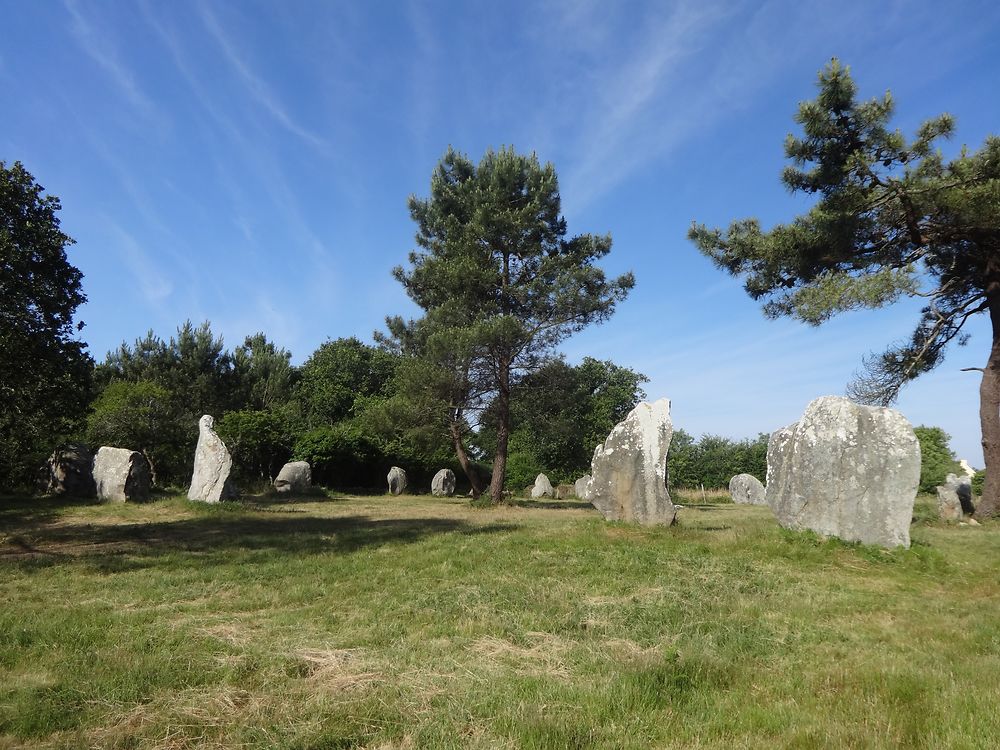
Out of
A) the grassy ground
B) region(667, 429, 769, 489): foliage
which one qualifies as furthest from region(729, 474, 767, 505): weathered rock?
the grassy ground

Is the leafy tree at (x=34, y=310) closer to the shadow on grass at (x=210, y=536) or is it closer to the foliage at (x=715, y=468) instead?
the shadow on grass at (x=210, y=536)

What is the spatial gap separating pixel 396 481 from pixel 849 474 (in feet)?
75.7

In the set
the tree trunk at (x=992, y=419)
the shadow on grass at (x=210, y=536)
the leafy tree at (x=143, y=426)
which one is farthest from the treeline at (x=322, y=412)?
the tree trunk at (x=992, y=419)

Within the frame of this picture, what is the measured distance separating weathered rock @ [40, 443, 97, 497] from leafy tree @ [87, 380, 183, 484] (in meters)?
3.66

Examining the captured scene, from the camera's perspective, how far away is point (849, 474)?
10.0 metres

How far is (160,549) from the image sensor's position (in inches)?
397

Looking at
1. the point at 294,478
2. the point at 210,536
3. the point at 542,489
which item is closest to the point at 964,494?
the point at 542,489

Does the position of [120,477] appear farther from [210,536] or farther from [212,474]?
[210,536]

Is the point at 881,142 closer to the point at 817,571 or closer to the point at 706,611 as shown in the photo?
the point at 817,571

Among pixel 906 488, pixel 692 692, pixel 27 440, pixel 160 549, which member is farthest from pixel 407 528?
pixel 27 440

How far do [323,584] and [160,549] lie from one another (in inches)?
167

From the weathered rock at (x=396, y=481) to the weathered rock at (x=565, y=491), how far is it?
7888mm

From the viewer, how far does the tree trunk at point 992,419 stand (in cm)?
1528

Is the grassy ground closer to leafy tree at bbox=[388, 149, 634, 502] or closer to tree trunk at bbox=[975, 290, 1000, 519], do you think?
tree trunk at bbox=[975, 290, 1000, 519]
